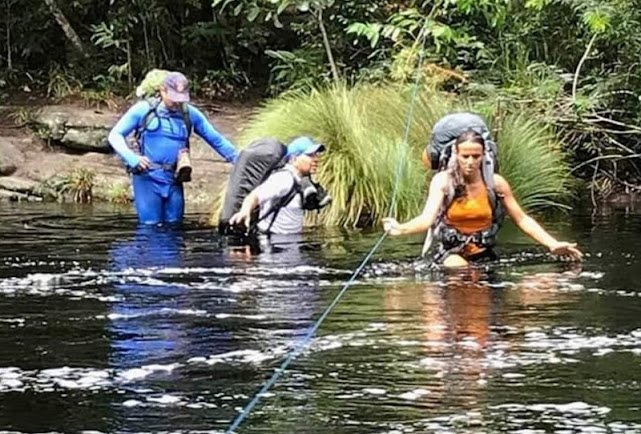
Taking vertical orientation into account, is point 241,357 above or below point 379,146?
below

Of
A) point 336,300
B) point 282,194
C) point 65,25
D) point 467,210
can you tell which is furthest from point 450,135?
point 65,25

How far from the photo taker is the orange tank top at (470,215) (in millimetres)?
7957

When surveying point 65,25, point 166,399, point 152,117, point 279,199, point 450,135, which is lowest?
point 166,399

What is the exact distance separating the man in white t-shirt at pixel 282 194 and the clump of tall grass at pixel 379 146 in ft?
4.00

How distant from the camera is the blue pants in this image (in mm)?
11242

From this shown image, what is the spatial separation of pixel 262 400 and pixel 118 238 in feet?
19.8

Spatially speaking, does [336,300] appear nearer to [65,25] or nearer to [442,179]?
[442,179]

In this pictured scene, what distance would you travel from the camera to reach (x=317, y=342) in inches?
211

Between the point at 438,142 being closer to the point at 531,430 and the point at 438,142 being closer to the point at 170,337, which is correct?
the point at 170,337

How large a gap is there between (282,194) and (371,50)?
7126 millimetres

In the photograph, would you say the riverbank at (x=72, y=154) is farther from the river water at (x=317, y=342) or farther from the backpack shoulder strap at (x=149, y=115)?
the river water at (x=317, y=342)

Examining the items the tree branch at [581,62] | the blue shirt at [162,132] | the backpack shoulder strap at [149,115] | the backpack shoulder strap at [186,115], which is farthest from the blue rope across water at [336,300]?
the backpack shoulder strap at [149,115]

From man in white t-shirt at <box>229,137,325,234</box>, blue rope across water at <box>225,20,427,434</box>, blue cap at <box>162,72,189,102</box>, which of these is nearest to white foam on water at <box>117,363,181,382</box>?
blue rope across water at <box>225,20,427,434</box>

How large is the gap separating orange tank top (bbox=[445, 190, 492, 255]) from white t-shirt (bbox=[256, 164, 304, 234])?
6.83 ft
